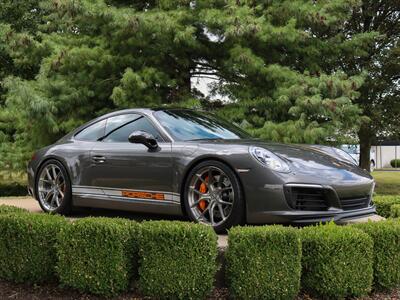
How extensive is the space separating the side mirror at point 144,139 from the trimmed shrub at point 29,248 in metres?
1.07

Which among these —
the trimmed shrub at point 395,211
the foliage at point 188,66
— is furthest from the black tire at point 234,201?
the foliage at point 188,66

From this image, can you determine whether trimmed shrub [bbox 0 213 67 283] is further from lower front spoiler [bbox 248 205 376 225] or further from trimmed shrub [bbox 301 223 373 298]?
trimmed shrub [bbox 301 223 373 298]

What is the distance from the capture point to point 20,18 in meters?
16.9

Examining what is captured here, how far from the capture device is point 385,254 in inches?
181

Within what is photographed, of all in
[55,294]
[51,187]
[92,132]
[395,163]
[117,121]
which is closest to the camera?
[55,294]

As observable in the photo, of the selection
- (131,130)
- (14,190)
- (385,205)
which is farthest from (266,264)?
(14,190)

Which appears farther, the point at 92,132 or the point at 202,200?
the point at 92,132

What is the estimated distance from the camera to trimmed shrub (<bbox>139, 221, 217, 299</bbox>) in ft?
13.6

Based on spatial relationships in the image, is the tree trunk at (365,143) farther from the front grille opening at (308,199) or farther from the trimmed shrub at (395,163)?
the trimmed shrub at (395,163)

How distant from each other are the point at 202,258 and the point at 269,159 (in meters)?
1.14

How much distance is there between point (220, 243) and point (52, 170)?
278cm

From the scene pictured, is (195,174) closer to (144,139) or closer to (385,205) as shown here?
(144,139)

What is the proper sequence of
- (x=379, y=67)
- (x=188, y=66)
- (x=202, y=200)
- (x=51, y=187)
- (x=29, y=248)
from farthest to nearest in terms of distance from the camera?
(x=379, y=67) < (x=188, y=66) < (x=51, y=187) < (x=202, y=200) < (x=29, y=248)

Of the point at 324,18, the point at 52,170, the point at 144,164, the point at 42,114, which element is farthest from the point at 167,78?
the point at 144,164
